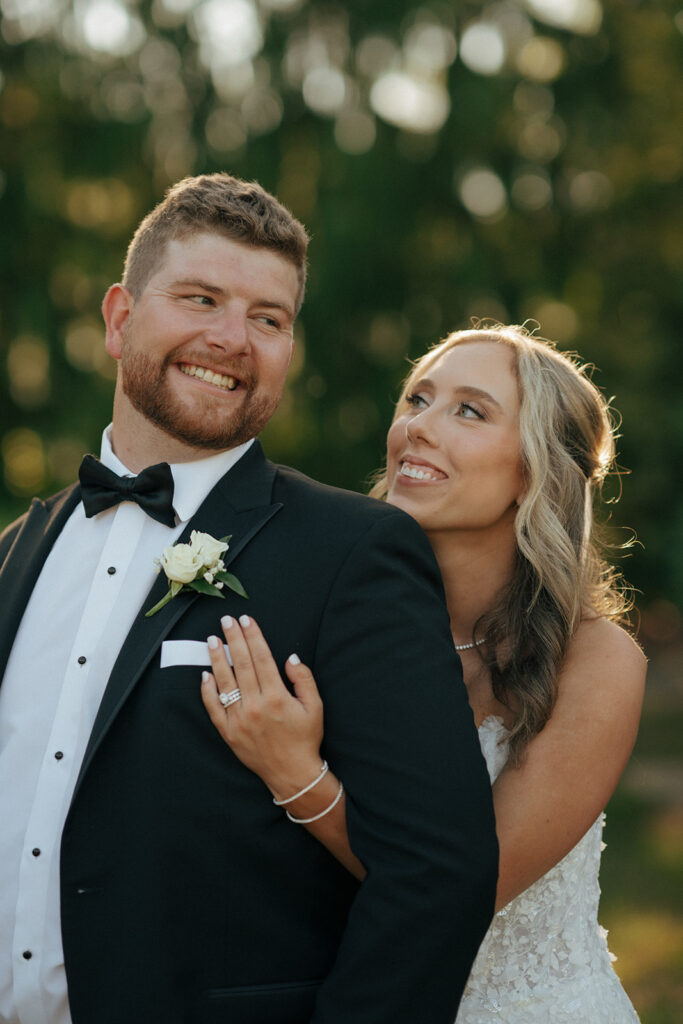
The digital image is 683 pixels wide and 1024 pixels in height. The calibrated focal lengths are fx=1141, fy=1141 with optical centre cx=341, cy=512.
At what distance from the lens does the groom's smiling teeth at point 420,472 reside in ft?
12.0

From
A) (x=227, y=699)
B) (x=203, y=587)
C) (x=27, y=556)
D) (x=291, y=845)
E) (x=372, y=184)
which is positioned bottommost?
(x=291, y=845)

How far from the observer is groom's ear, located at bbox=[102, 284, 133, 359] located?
125 inches

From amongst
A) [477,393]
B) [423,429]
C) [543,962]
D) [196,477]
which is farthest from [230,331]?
[543,962]

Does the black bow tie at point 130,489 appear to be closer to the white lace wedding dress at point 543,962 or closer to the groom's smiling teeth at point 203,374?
the groom's smiling teeth at point 203,374

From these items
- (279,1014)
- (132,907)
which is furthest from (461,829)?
(132,907)

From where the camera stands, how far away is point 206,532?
2826 millimetres

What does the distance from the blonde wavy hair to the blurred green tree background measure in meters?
6.75

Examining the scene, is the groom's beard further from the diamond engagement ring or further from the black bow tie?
the diamond engagement ring

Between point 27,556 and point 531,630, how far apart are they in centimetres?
155

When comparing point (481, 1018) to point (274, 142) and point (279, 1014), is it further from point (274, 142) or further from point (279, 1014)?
point (274, 142)

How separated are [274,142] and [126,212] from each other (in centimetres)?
159

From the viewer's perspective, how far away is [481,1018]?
3406 millimetres

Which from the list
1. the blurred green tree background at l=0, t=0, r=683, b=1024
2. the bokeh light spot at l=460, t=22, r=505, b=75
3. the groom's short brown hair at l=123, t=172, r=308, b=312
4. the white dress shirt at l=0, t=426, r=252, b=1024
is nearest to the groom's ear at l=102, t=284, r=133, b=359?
the groom's short brown hair at l=123, t=172, r=308, b=312

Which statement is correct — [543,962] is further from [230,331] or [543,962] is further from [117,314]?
[117,314]
